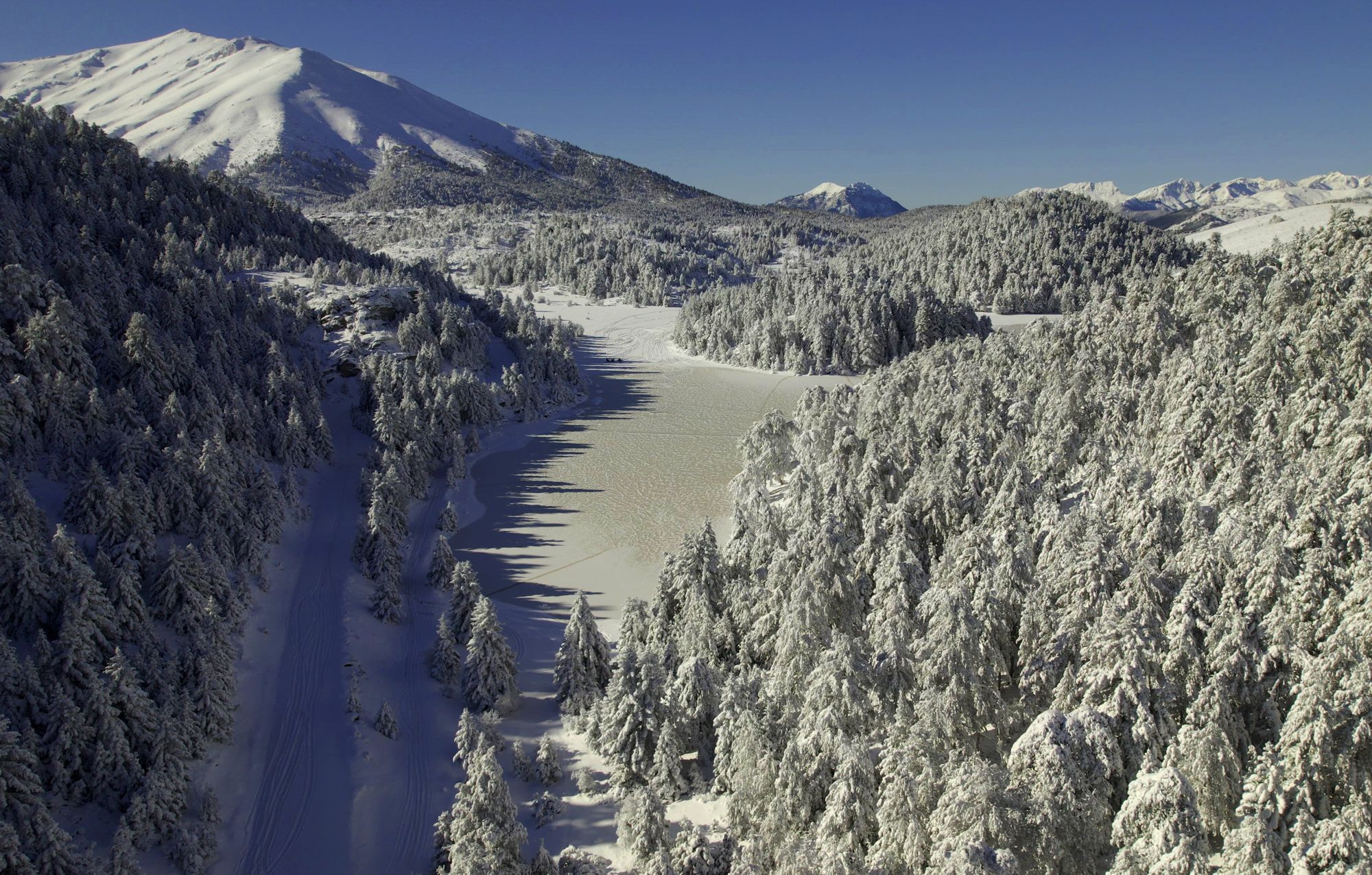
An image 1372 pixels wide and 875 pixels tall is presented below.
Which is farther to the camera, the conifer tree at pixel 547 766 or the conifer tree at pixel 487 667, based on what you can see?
the conifer tree at pixel 487 667

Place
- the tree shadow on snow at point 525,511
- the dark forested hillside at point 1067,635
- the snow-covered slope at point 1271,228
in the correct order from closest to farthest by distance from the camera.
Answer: the dark forested hillside at point 1067,635 < the tree shadow on snow at point 525,511 < the snow-covered slope at point 1271,228

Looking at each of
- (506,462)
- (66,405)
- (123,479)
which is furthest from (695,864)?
(506,462)

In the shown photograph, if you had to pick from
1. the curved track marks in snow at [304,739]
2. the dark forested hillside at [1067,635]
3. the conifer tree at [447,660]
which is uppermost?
the dark forested hillside at [1067,635]

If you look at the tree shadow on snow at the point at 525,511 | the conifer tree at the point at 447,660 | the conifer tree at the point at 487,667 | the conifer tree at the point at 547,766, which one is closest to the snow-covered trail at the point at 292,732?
the conifer tree at the point at 447,660

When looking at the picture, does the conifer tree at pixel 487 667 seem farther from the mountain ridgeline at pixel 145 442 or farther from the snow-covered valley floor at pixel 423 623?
the mountain ridgeline at pixel 145 442

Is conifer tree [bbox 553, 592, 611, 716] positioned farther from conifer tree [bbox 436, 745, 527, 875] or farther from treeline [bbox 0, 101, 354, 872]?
treeline [bbox 0, 101, 354, 872]

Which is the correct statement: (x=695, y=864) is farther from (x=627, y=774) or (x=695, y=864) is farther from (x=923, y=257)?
(x=923, y=257)

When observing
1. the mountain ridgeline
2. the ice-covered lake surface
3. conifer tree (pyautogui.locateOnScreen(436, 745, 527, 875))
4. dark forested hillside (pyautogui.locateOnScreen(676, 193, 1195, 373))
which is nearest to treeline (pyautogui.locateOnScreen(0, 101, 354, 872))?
the mountain ridgeline
